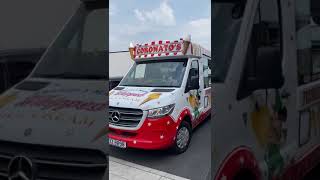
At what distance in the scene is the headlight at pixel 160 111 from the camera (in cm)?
129

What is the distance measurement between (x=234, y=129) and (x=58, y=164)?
1.03m

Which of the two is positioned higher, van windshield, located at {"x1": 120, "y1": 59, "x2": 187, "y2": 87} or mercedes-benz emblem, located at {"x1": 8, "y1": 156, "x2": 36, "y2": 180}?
van windshield, located at {"x1": 120, "y1": 59, "x2": 187, "y2": 87}

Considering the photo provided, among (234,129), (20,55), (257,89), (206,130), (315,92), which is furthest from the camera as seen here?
(315,92)

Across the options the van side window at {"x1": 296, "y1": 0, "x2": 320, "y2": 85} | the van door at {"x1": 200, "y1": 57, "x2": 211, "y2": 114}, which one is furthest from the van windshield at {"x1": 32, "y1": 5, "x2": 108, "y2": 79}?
the van side window at {"x1": 296, "y1": 0, "x2": 320, "y2": 85}

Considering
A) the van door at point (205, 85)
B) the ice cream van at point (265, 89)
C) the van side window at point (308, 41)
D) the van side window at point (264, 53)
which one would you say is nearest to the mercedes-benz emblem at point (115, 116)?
the van door at point (205, 85)

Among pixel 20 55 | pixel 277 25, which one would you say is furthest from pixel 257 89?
pixel 20 55

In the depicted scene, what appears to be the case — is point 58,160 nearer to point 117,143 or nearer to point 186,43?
point 117,143

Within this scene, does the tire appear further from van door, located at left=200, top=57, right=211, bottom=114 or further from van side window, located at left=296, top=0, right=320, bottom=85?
van side window, located at left=296, top=0, right=320, bottom=85

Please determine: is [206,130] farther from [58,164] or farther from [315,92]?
[315,92]

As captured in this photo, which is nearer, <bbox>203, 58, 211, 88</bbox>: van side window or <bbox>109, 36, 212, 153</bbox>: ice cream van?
<bbox>109, 36, 212, 153</bbox>: ice cream van

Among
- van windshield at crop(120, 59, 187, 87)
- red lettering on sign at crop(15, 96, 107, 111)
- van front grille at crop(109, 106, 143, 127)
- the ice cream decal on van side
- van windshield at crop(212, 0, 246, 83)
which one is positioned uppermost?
van windshield at crop(212, 0, 246, 83)

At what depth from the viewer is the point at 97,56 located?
1172mm

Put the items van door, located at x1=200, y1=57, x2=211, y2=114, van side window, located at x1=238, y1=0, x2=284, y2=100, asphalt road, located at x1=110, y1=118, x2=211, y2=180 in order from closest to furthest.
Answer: asphalt road, located at x1=110, y1=118, x2=211, y2=180 → van door, located at x1=200, y1=57, x2=211, y2=114 → van side window, located at x1=238, y1=0, x2=284, y2=100

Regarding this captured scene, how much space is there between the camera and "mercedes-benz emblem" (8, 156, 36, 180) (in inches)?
46.6
